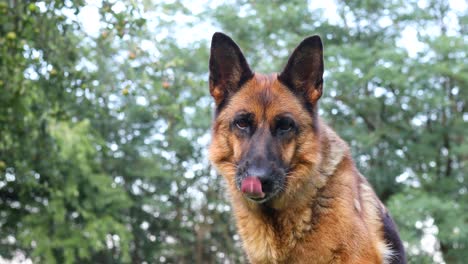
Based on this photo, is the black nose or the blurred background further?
the blurred background

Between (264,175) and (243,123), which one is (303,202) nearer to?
(264,175)

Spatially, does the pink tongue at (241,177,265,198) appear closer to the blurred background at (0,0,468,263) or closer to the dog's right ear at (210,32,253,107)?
the dog's right ear at (210,32,253,107)

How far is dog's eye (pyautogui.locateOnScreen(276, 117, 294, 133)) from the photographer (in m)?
4.50

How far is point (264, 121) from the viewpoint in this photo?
450cm

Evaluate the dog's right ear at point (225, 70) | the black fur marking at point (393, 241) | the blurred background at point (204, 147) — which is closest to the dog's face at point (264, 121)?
the dog's right ear at point (225, 70)

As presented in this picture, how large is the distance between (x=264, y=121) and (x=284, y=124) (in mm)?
152

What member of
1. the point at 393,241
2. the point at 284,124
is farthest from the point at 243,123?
the point at 393,241

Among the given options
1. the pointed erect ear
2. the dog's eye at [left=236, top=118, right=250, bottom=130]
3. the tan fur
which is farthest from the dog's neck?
the dog's eye at [left=236, top=118, right=250, bottom=130]

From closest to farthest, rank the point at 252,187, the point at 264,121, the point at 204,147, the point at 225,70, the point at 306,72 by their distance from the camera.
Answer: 1. the point at 252,187
2. the point at 264,121
3. the point at 306,72
4. the point at 225,70
5. the point at 204,147

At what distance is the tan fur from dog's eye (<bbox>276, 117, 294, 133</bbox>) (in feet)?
0.22

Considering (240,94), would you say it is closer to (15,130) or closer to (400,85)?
(15,130)

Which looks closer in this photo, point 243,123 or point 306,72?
point 243,123

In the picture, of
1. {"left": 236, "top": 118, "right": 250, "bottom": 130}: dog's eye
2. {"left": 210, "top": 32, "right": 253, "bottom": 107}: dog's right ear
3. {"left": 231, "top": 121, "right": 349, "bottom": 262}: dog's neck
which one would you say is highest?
{"left": 210, "top": 32, "right": 253, "bottom": 107}: dog's right ear

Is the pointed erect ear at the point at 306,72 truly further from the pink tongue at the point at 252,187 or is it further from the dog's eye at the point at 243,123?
the pink tongue at the point at 252,187
